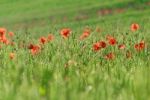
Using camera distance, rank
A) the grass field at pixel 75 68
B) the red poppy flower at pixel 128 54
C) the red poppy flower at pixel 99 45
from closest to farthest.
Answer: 1. the grass field at pixel 75 68
2. the red poppy flower at pixel 99 45
3. the red poppy flower at pixel 128 54

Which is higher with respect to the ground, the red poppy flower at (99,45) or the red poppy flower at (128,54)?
the red poppy flower at (99,45)

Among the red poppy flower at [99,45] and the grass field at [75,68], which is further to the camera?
the red poppy flower at [99,45]

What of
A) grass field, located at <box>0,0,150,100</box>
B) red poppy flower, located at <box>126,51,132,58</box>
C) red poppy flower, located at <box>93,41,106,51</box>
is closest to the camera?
grass field, located at <box>0,0,150,100</box>

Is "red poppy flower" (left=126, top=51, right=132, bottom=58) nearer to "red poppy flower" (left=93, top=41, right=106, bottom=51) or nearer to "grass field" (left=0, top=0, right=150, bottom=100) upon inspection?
"grass field" (left=0, top=0, right=150, bottom=100)

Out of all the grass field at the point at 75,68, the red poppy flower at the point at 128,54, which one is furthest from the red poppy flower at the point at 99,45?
the red poppy flower at the point at 128,54

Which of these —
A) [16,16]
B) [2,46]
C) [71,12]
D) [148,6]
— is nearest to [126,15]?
[148,6]

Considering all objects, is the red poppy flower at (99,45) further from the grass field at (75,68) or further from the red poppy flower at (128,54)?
the red poppy flower at (128,54)

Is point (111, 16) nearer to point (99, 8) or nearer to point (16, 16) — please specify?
point (99, 8)

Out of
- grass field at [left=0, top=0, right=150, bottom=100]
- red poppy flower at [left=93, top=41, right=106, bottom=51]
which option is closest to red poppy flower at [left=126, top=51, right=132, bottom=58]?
grass field at [left=0, top=0, right=150, bottom=100]

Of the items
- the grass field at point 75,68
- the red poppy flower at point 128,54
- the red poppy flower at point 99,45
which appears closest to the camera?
the grass field at point 75,68

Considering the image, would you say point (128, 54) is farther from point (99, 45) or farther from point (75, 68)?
point (75, 68)

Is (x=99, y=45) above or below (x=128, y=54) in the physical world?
above

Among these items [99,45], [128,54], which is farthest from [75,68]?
[128,54]

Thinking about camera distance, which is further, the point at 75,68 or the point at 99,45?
the point at 99,45
